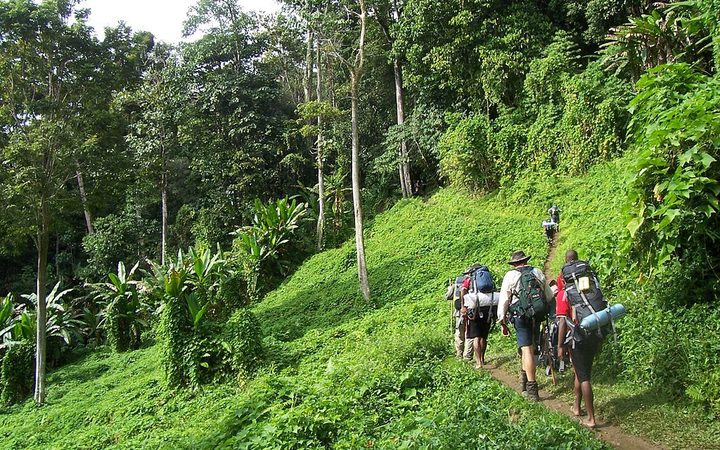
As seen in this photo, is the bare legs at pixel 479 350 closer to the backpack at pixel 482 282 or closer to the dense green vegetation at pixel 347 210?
the dense green vegetation at pixel 347 210

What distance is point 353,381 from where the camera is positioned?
6141mm

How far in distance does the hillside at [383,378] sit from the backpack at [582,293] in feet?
3.08

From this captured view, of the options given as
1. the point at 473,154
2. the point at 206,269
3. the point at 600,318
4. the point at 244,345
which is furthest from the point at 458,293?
the point at 206,269

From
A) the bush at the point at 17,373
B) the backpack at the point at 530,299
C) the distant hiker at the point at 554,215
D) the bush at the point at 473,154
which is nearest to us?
the backpack at the point at 530,299

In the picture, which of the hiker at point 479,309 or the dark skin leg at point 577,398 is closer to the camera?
the dark skin leg at point 577,398

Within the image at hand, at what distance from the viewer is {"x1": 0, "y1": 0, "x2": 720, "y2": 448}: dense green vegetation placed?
5.35m

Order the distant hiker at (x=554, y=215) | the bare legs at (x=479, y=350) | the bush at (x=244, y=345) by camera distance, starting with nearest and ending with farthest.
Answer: the bare legs at (x=479, y=350), the bush at (x=244, y=345), the distant hiker at (x=554, y=215)

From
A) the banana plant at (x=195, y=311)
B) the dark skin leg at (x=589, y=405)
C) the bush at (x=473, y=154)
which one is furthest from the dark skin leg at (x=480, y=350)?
the bush at (x=473, y=154)

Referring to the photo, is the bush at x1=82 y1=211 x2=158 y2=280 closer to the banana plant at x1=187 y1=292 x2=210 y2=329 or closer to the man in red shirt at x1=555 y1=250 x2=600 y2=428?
the banana plant at x1=187 y1=292 x2=210 y2=329

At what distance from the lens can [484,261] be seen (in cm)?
1243

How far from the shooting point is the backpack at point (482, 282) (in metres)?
6.72

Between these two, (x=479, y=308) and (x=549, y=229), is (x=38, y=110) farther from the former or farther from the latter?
(x=549, y=229)

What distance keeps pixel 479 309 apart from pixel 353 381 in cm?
185

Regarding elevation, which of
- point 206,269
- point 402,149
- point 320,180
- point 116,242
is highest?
point 402,149
